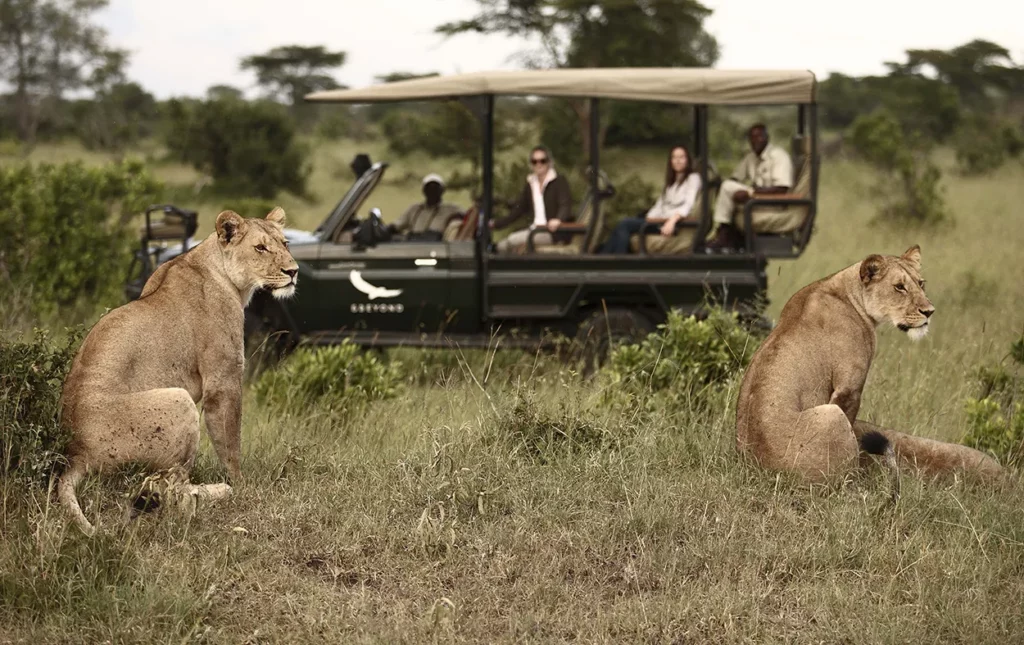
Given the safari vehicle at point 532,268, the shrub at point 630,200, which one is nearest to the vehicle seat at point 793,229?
the safari vehicle at point 532,268

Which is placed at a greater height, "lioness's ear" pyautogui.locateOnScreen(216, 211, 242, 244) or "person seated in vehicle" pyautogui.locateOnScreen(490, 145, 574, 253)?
"lioness's ear" pyautogui.locateOnScreen(216, 211, 242, 244)

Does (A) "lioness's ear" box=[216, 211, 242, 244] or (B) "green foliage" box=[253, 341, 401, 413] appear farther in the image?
(B) "green foliage" box=[253, 341, 401, 413]

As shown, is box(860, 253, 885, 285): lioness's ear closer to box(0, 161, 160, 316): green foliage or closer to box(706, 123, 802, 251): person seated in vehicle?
box(706, 123, 802, 251): person seated in vehicle

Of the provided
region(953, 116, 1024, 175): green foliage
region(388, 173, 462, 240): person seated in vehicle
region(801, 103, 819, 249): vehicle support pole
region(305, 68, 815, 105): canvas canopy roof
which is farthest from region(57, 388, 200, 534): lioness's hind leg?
region(953, 116, 1024, 175): green foliage

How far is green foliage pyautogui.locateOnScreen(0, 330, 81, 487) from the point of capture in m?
4.46

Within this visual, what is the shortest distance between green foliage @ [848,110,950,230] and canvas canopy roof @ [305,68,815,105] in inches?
348

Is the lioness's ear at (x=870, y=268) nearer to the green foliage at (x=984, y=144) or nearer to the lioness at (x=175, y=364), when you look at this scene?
the lioness at (x=175, y=364)

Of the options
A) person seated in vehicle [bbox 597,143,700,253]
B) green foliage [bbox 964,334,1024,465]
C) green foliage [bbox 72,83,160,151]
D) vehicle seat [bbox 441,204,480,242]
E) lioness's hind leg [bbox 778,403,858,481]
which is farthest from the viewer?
green foliage [bbox 72,83,160,151]

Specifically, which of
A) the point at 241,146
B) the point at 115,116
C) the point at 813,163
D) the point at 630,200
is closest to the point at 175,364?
the point at 813,163

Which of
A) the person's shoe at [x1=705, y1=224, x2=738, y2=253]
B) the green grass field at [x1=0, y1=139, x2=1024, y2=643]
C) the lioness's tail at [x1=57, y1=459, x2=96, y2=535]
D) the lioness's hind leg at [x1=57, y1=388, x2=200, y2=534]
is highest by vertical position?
the person's shoe at [x1=705, y1=224, x2=738, y2=253]

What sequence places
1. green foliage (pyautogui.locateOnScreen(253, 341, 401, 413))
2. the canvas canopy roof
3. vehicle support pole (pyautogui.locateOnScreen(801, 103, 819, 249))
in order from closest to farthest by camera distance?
green foliage (pyautogui.locateOnScreen(253, 341, 401, 413)) < vehicle support pole (pyautogui.locateOnScreen(801, 103, 819, 249)) < the canvas canopy roof

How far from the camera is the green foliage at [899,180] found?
16625 millimetres

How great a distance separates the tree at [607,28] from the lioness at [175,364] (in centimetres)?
1540

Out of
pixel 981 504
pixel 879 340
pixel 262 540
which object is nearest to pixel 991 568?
pixel 981 504
